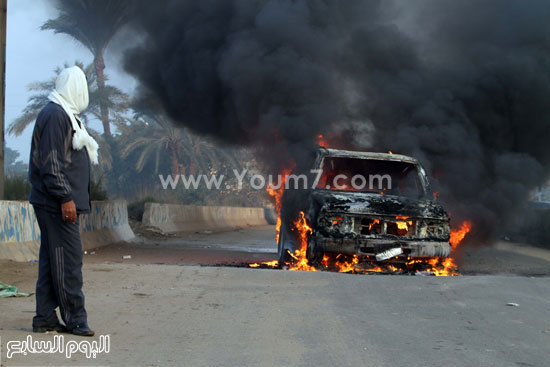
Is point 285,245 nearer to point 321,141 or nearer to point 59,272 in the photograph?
point 321,141

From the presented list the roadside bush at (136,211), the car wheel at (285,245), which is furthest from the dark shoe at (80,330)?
the roadside bush at (136,211)

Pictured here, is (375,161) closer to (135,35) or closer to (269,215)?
(135,35)

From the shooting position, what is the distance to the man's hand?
13.9ft

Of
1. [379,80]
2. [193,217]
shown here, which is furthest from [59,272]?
[193,217]

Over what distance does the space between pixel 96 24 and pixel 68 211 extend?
92.0 ft

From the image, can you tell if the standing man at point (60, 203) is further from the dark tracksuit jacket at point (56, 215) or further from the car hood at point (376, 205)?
the car hood at point (376, 205)

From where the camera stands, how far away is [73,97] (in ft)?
14.5

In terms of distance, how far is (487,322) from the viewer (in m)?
5.56

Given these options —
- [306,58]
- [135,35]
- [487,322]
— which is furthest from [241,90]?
[487,322]

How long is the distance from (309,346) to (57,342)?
1.65 metres

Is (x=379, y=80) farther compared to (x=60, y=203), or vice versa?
(x=379, y=80)

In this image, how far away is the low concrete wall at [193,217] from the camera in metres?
20.6

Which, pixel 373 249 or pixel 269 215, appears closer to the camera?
pixel 373 249

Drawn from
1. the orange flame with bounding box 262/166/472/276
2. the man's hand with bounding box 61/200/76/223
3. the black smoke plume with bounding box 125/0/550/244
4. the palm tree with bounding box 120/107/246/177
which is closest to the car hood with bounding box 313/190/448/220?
the orange flame with bounding box 262/166/472/276
